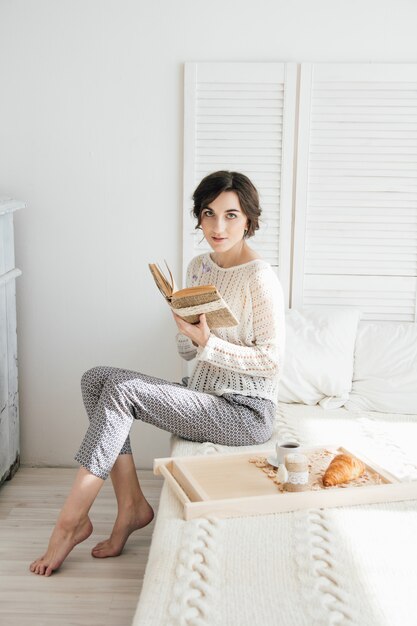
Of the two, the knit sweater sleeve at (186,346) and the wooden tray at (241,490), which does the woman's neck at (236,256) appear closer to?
the knit sweater sleeve at (186,346)

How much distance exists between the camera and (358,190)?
121 inches

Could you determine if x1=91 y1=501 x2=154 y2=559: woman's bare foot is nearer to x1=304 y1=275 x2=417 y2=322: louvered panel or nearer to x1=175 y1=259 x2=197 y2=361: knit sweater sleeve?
x1=175 y1=259 x2=197 y2=361: knit sweater sleeve

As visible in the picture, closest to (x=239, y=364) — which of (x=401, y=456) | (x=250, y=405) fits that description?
(x=250, y=405)

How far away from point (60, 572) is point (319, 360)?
1.18 meters

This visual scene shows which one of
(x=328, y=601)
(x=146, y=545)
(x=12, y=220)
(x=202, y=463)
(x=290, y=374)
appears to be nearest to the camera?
(x=328, y=601)

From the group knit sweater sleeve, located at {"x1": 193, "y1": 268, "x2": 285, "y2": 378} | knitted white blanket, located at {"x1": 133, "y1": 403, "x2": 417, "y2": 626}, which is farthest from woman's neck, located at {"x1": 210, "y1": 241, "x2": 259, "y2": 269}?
knitted white blanket, located at {"x1": 133, "y1": 403, "x2": 417, "y2": 626}

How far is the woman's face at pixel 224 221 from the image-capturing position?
2.44 m

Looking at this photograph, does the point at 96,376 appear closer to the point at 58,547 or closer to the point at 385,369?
the point at 58,547

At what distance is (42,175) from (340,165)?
118 centimetres

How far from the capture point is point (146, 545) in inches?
101

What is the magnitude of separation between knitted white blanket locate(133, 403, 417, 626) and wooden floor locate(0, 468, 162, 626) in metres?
0.43

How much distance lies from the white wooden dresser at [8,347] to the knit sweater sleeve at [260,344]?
92 cm

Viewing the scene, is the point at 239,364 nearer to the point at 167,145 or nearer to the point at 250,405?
the point at 250,405

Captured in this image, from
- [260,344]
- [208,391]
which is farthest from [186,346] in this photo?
[260,344]
